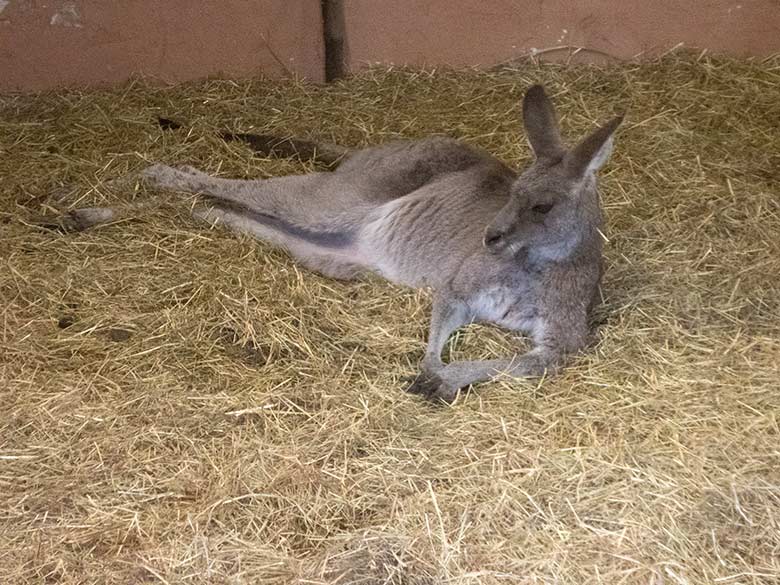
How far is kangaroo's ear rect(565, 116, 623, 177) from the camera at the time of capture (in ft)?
11.4

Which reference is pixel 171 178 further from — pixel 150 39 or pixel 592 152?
pixel 592 152

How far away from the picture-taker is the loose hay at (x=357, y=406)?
2602mm

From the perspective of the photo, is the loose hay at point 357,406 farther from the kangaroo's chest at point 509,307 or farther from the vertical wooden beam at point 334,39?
the vertical wooden beam at point 334,39

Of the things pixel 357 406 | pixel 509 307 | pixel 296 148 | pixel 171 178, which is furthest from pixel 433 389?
pixel 296 148

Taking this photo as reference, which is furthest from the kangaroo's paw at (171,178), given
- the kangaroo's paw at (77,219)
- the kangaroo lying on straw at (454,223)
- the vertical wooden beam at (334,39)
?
the vertical wooden beam at (334,39)

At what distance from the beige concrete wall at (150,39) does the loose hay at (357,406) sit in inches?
29.9

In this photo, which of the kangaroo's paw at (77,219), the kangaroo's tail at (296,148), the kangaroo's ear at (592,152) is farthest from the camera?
the kangaroo's tail at (296,148)

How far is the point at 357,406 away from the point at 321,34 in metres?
3.34

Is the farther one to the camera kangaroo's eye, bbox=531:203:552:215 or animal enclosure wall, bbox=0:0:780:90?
animal enclosure wall, bbox=0:0:780:90

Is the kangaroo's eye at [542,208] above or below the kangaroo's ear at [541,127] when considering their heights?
below

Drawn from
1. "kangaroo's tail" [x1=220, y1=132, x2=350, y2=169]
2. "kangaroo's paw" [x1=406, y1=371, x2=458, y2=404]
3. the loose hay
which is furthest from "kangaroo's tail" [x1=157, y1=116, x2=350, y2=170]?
"kangaroo's paw" [x1=406, y1=371, x2=458, y2=404]

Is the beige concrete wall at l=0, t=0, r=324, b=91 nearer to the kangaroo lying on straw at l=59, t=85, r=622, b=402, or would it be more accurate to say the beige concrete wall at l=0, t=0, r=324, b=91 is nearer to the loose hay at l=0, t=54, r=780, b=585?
the loose hay at l=0, t=54, r=780, b=585

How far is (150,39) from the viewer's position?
562 centimetres

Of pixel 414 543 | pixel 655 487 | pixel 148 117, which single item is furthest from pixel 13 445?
pixel 148 117
